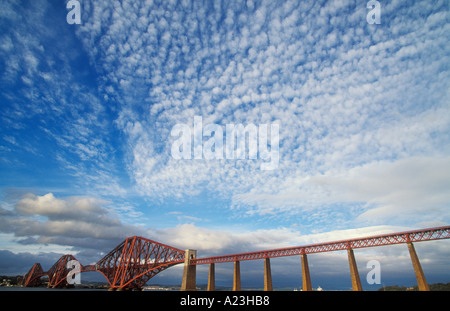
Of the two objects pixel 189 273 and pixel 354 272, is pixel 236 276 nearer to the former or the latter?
pixel 189 273

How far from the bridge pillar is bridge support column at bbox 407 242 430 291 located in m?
61.8

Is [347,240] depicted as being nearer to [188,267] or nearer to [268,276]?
[268,276]

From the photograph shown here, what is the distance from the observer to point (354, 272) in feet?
134

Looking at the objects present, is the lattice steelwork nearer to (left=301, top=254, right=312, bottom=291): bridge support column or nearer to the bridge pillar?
the bridge pillar

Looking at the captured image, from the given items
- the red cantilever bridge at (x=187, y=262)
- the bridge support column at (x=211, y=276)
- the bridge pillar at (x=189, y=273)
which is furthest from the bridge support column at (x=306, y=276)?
the bridge pillar at (x=189, y=273)

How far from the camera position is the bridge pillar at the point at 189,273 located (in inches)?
2820

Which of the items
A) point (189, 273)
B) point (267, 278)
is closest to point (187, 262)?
point (189, 273)

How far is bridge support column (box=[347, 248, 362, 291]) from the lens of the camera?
39.6 metres

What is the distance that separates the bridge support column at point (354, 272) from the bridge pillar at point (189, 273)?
51847 mm

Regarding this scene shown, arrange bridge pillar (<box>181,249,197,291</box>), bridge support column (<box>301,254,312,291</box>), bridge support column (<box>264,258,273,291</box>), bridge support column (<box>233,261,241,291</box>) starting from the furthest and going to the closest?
bridge pillar (<box>181,249,197,291</box>), bridge support column (<box>233,261,241,291</box>), bridge support column (<box>264,258,273,291</box>), bridge support column (<box>301,254,312,291</box>)

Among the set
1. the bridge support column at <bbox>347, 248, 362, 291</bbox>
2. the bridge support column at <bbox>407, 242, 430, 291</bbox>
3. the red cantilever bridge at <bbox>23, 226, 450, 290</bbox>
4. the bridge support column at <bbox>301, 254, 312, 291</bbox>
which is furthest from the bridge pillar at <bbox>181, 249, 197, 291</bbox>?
the bridge support column at <bbox>407, 242, 430, 291</bbox>
